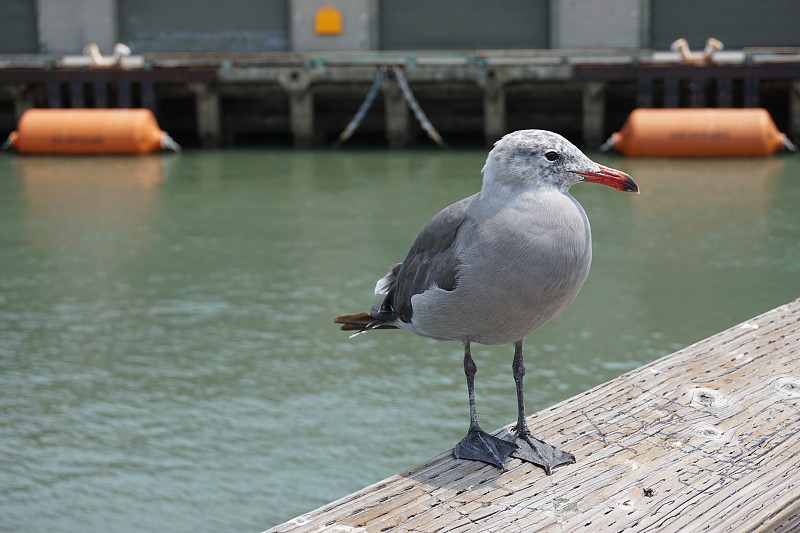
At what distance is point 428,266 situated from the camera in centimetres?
350

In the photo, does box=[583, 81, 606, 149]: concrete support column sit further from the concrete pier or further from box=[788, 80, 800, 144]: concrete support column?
box=[788, 80, 800, 144]: concrete support column

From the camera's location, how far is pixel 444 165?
1770 centimetres

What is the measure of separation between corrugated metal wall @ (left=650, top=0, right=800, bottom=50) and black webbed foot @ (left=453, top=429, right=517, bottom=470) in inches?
922

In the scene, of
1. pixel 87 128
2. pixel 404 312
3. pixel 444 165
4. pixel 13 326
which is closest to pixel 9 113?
pixel 87 128

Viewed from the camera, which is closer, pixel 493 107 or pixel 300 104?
pixel 493 107

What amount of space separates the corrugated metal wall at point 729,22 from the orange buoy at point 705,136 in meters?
7.82

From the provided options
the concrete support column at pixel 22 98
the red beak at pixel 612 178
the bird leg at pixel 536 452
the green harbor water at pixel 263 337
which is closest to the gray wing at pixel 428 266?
the red beak at pixel 612 178

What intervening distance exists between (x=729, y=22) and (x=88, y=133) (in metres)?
14.8

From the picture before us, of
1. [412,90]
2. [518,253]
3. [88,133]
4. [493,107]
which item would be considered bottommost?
[88,133]

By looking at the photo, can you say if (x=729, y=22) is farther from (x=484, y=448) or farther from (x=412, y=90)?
(x=484, y=448)

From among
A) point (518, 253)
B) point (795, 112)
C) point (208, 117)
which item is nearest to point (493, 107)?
point (795, 112)

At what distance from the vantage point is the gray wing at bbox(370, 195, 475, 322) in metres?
3.37

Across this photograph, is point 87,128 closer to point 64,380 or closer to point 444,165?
point 444,165

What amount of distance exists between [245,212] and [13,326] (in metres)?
5.15
